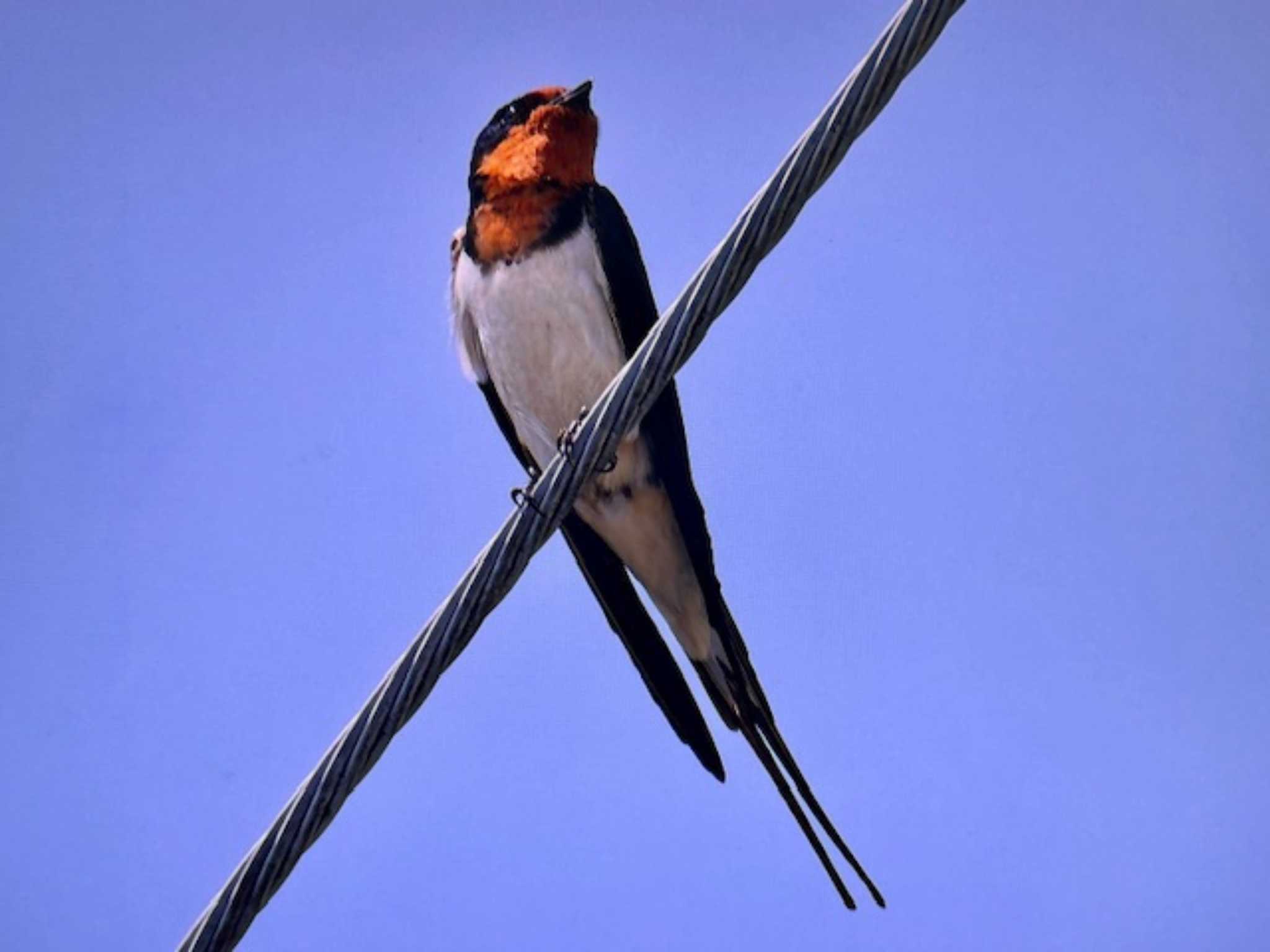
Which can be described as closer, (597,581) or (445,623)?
(445,623)

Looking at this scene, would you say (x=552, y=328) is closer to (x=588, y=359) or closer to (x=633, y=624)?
(x=588, y=359)

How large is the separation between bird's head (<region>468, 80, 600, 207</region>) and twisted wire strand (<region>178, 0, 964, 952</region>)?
1.61m

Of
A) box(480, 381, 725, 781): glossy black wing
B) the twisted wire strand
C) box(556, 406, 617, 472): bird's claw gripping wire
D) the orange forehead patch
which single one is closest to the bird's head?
the orange forehead patch

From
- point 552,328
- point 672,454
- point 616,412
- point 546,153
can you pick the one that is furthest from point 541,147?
point 616,412

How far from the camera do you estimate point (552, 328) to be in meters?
3.75

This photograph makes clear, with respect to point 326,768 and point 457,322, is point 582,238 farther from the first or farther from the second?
point 326,768

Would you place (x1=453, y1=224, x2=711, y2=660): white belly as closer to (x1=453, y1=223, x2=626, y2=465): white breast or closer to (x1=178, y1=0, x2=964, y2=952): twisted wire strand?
(x1=453, y1=223, x2=626, y2=465): white breast

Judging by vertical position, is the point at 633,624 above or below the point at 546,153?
below

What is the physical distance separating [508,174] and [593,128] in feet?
0.95

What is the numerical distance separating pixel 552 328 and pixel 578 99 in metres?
0.74

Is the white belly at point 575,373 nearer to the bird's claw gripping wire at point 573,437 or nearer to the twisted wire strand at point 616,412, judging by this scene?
the bird's claw gripping wire at point 573,437

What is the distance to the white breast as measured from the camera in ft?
12.3

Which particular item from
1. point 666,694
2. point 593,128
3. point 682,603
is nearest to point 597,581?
point 682,603

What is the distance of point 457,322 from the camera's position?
399 cm
